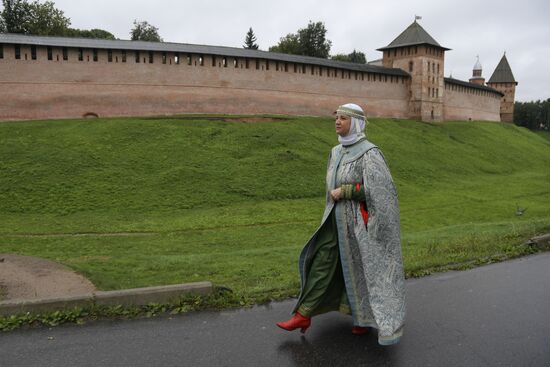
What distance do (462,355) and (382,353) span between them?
57cm

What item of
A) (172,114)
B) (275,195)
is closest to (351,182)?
(275,195)

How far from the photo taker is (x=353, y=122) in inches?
167

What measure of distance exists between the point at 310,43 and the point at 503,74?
24310 mm

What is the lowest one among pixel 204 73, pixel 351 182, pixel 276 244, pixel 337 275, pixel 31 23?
pixel 276 244

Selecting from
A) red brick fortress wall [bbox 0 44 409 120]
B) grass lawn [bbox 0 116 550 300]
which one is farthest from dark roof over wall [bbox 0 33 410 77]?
grass lawn [bbox 0 116 550 300]

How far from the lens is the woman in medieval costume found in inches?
157

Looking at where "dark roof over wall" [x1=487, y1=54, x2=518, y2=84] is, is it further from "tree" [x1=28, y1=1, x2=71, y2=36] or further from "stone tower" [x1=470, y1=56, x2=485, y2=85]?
"tree" [x1=28, y1=1, x2=71, y2=36]

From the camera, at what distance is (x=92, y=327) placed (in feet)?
13.5

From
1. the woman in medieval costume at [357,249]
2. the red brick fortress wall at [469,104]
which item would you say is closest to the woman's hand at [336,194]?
the woman in medieval costume at [357,249]

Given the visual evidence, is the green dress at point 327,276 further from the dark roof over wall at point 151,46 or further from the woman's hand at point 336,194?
the dark roof over wall at point 151,46

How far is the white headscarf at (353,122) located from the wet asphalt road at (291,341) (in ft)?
5.11

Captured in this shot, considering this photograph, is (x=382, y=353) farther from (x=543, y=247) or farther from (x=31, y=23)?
(x=31, y=23)

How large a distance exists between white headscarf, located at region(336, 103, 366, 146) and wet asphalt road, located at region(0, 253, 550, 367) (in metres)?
1.56

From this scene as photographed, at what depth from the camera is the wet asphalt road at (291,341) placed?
3.59 meters
